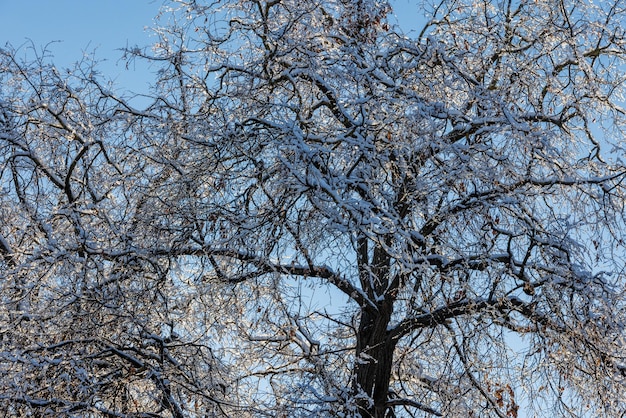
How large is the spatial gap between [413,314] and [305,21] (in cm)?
350

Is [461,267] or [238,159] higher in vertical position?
[238,159]

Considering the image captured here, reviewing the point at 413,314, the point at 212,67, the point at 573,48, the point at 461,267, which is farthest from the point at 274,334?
the point at 573,48

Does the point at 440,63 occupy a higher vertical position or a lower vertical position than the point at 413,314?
higher

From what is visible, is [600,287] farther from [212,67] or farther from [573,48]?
[212,67]

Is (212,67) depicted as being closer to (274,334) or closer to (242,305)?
(242,305)

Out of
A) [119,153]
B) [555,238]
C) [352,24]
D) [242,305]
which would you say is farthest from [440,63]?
[119,153]

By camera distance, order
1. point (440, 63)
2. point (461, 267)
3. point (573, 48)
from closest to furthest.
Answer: point (461, 267) < point (440, 63) < point (573, 48)

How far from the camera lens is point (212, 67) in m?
8.24

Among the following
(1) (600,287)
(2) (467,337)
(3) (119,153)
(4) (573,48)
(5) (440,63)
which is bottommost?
(2) (467,337)

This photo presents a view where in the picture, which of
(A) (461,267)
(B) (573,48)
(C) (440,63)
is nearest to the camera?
(A) (461,267)

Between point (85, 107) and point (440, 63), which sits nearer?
point (440, 63)

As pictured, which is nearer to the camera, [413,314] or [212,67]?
[413,314]

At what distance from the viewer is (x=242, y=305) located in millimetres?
7961

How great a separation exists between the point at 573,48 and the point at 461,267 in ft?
11.0
